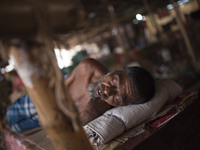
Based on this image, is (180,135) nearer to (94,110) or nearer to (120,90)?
(120,90)

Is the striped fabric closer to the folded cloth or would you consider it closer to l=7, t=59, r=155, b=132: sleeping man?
l=7, t=59, r=155, b=132: sleeping man

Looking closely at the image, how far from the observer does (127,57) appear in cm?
621

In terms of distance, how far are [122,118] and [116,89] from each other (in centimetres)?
33

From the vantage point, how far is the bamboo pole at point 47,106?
0.75 m

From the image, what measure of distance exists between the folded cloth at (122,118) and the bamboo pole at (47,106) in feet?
2.31

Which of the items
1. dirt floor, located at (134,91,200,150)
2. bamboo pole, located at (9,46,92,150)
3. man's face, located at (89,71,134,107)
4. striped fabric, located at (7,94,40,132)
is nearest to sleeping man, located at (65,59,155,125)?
man's face, located at (89,71,134,107)

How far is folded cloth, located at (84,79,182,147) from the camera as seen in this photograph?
61.1 inches

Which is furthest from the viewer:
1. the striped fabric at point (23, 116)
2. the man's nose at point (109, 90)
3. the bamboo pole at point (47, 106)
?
the striped fabric at point (23, 116)

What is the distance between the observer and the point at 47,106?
2.64 feet

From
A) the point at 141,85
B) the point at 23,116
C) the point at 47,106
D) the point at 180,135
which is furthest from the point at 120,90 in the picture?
the point at 23,116

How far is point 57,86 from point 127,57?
560cm

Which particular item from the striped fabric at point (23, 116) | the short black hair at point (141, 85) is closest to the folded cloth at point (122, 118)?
the short black hair at point (141, 85)

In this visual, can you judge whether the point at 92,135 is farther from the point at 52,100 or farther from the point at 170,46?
the point at 170,46

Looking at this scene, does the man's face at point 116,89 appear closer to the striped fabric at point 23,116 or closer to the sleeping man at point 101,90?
the sleeping man at point 101,90
